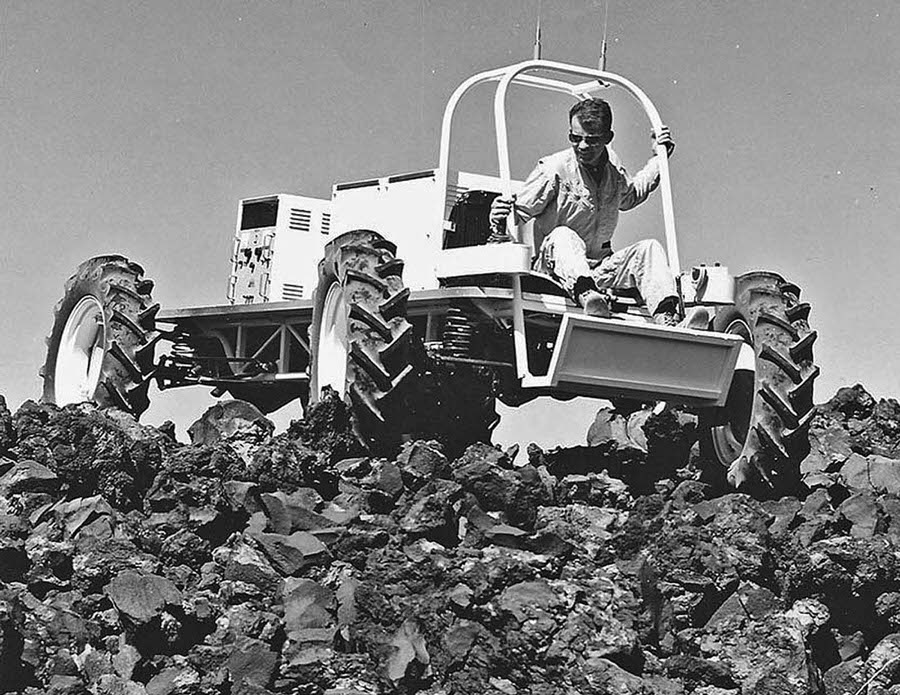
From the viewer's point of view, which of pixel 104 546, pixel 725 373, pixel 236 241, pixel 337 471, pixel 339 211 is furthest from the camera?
pixel 236 241

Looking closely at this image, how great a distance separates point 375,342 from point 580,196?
5.54 feet

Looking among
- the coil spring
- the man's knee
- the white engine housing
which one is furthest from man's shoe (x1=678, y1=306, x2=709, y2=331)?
the white engine housing

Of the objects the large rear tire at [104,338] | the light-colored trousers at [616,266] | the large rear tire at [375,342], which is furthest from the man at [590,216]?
the large rear tire at [104,338]

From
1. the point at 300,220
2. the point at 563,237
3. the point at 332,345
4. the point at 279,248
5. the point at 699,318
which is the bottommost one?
the point at 332,345

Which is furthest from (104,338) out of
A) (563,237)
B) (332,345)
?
(563,237)

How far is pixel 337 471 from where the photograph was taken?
30.3 feet

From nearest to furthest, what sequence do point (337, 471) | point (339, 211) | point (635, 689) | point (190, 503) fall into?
point (635, 689)
point (190, 503)
point (337, 471)
point (339, 211)

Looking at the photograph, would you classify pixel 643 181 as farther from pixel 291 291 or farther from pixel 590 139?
pixel 291 291

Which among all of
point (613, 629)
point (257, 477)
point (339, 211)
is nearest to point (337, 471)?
point (257, 477)

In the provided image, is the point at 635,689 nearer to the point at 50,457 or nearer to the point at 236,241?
the point at 50,457

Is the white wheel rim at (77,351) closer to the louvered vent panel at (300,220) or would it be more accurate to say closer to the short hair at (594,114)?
the louvered vent panel at (300,220)

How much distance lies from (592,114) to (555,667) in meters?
4.10

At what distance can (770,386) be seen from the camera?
9.84 metres

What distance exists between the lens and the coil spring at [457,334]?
1033 cm
